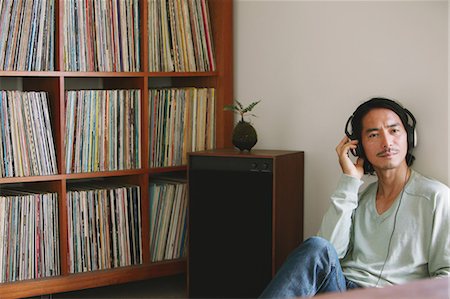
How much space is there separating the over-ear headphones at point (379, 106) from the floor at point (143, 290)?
1.12 meters

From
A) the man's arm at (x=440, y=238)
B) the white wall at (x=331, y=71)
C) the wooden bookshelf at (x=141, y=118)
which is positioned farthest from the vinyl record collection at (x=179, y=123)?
the man's arm at (x=440, y=238)

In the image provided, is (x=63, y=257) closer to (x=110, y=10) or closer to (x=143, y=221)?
(x=143, y=221)

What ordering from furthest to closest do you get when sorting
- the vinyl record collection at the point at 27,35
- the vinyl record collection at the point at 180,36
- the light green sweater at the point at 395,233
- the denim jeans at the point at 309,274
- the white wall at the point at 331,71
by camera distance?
1. the vinyl record collection at the point at 180,36
2. the vinyl record collection at the point at 27,35
3. the white wall at the point at 331,71
4. the light green sweater at the point at 395,233
5. the denim jeans at the point at 309,274

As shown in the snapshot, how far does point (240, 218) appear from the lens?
9.99ft

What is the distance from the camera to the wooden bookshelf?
117 inches

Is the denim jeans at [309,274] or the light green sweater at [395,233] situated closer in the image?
the denim jeans at [309,274]

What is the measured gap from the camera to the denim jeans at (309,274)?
2.26 meters

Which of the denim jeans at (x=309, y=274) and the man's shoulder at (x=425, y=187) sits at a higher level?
the man's shoulder at (x=425, y=187)

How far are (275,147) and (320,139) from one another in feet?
0.87

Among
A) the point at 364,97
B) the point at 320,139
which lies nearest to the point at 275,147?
the point at 320,139

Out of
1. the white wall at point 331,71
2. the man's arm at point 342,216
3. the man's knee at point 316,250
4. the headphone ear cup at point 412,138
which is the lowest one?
the man's knee at point 316,250

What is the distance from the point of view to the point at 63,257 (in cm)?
305

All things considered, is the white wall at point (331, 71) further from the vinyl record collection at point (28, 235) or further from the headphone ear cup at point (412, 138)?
the vinyl record collection at point (28, 235)

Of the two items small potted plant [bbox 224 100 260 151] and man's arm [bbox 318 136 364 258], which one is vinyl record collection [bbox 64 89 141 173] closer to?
small potted plant [bbox 224 100 260 151]
